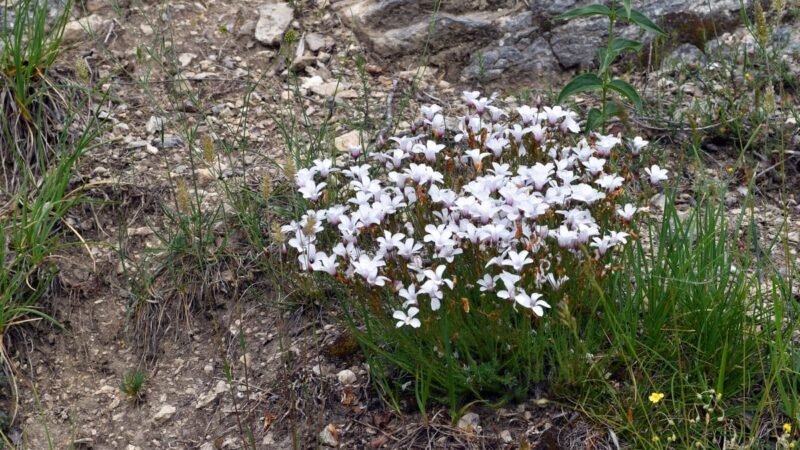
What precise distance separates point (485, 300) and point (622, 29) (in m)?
2.71

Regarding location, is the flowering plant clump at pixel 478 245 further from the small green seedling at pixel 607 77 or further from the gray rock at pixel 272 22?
the gray rock at pixel 272 22

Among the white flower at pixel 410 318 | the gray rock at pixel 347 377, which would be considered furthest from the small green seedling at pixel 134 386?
the white flower at pixel 410 318

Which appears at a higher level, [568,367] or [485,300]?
[485,300]

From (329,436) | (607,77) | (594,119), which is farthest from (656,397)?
(607,77)

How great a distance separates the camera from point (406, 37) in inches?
210

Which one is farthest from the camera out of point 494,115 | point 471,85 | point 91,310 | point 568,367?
point 471,85

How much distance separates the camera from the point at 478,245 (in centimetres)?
293

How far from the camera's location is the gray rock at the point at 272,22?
17.4 ft

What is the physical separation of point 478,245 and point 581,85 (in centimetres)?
120

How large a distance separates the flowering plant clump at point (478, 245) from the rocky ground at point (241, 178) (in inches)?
11.7

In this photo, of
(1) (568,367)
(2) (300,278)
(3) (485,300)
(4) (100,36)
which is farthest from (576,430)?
(4) (100,36)

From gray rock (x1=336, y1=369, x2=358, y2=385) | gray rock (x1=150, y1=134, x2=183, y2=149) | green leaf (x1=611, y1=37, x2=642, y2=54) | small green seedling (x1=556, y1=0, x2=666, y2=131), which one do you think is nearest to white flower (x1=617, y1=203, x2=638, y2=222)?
small green seedling (x1=556, y1=0, x2=666, y2=131)

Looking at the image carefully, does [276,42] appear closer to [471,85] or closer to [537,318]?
[471,85]

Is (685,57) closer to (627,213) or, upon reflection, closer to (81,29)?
(627,213)
